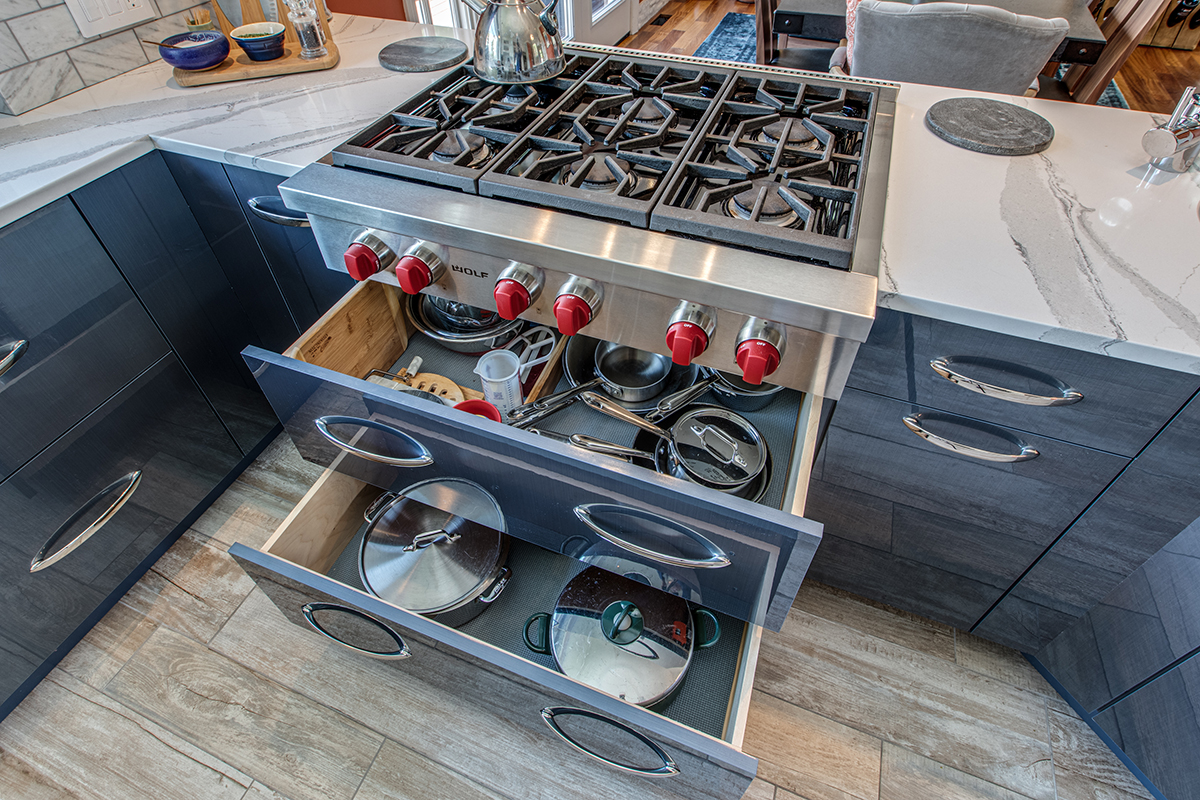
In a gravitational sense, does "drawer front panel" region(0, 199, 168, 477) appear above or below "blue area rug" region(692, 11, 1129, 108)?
above

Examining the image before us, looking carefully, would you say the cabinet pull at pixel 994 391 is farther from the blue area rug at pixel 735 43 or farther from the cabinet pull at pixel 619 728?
the blue area rug at pixel 735 43

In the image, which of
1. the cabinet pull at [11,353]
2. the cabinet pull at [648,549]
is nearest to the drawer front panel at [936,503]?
the cabinet pull at [648,549]

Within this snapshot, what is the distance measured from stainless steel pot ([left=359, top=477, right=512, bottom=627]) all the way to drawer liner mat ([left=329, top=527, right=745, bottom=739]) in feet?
0.09

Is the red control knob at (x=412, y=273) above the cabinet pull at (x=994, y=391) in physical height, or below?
above

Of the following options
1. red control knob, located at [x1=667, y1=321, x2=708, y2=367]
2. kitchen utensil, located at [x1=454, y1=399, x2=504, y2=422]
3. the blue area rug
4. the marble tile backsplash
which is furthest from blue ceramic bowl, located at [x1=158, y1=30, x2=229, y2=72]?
the blue area rug

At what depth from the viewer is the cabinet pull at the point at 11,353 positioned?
966 millimetres

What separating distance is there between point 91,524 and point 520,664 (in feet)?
3.21

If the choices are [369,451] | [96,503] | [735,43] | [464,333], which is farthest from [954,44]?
[735,43]

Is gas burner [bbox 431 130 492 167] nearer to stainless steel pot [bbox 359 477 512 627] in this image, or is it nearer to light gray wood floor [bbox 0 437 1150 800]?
stainless steel pot [bbox 359 477 512 627]

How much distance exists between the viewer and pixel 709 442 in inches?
38.1

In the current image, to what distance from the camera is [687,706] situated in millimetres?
918

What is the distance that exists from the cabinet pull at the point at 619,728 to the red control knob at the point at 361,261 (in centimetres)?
64

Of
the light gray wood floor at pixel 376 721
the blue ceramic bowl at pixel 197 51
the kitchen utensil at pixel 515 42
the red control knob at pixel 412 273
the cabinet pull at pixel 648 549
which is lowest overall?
the light gray wood floor at pixel 376 721

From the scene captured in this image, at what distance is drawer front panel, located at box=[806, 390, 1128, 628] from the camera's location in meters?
0.86
